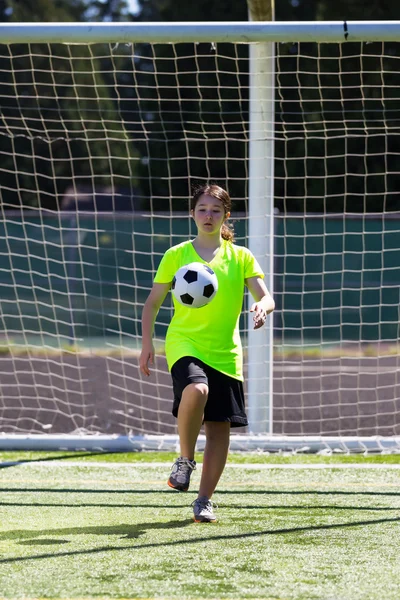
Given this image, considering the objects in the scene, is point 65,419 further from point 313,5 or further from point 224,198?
point 313,5

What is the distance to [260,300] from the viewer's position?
14.7 ft

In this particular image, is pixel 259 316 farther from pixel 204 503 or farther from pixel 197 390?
pixel 204 503

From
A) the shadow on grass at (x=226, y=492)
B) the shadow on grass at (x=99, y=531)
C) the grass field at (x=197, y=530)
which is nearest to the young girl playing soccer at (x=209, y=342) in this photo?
the shadow on grass at (x=99, y=531)

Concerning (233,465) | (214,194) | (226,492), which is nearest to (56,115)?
(233,465)

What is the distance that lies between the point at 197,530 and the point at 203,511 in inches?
7.2

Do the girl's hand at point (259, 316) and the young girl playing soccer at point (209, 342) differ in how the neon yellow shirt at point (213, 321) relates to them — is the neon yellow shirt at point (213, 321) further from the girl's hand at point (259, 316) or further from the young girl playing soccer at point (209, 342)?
the girl's hand at point (259, 316)

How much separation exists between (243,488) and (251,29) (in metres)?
2.62

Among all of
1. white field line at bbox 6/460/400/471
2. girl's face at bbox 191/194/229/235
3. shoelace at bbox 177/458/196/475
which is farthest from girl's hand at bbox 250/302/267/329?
white field line at bbox 6/460/400/471

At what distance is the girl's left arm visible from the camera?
4199 millimetres

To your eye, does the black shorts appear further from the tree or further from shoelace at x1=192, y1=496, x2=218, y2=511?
the tree

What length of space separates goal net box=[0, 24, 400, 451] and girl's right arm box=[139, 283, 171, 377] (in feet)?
1.84

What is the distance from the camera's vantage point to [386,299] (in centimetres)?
1303

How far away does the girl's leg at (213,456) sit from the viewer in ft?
14.4

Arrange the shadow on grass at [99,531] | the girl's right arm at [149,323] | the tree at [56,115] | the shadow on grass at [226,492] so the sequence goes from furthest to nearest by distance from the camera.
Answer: the tree at [56,115], the shadow on grass at [226,492], the girl's right arm at [149,323], the shadow on grass at [99,531]
